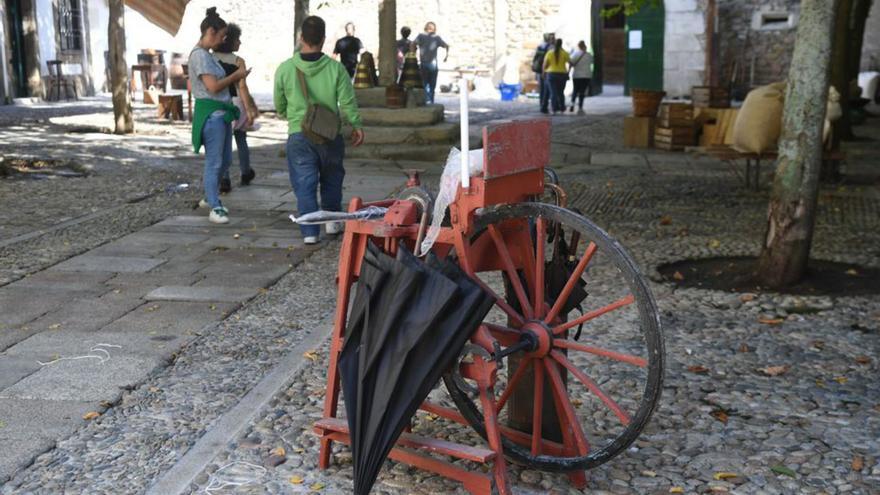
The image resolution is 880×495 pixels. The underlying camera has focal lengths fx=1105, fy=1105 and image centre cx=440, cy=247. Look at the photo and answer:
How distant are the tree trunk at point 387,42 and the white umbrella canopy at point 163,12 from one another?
19.9ft

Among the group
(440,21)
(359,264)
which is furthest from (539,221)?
(440,21)

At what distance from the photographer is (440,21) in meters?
31.1

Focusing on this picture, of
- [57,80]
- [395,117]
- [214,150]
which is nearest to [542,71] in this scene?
[395,117]

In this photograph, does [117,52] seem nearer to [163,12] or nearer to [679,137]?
[163,12]

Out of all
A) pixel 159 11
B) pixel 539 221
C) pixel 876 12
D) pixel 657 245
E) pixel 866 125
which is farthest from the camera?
pixel 876 12

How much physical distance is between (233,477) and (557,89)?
18.8 m

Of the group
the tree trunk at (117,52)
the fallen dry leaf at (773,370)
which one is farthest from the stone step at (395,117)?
the fallen dry leaf at (773,370)

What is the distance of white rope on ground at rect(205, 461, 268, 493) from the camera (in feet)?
11.7

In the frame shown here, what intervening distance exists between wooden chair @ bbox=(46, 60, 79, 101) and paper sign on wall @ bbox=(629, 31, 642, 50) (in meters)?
12.9

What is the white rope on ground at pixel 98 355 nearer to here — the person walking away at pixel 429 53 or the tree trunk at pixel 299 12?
the tree trunk at pixel 299 12

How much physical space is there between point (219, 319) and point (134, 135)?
35.2ft

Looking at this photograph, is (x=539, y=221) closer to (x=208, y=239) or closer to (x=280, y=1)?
(x=208, y=239)

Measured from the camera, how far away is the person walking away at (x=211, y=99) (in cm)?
828

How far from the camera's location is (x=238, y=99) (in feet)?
34.2
